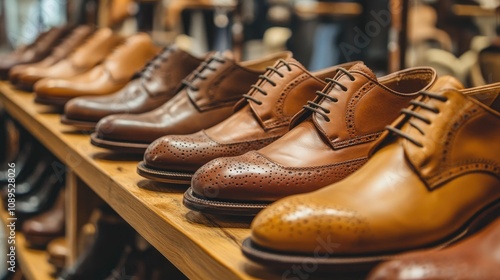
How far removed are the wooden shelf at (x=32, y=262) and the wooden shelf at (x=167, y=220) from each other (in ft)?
1.90

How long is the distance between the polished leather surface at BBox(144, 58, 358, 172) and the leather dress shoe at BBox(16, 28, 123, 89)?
116cm

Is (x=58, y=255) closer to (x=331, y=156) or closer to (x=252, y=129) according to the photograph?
(x=252, y=129)

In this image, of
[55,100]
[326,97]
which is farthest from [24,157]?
[326,97]

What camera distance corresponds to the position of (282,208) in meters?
0.69

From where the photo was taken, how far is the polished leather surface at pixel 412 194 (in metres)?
0.66

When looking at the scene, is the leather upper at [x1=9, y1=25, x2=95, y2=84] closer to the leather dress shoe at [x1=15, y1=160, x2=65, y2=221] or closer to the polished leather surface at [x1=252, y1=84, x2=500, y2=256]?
the leather dress shoe at [x1=15, y1=160, x2=65, y2=221]

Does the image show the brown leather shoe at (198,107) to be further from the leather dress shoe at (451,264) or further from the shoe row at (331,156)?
the leather dress shoe at (451,264)

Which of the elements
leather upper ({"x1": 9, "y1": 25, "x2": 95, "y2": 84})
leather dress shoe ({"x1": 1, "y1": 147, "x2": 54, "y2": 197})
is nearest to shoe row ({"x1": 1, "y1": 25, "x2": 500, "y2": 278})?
leather upper ({"x1": 9, "y1": 25, "x2": 95, "y2": 84})

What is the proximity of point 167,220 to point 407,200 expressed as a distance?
0.33 metres

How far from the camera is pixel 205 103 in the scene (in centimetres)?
121

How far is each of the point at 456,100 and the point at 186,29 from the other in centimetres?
398

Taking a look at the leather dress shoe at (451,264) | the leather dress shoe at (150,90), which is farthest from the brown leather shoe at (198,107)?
the leather dress shoe at (451,264)

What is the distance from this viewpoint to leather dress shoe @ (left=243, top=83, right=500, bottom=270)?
659 millimetres

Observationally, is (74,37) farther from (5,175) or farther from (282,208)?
(282,208)
